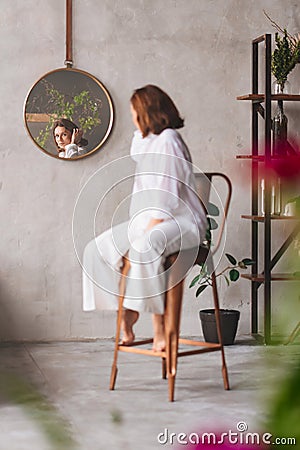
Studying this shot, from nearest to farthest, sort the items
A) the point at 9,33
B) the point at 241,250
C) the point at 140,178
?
the point at 140,178 < the point at 9,33 < the point at 241,250

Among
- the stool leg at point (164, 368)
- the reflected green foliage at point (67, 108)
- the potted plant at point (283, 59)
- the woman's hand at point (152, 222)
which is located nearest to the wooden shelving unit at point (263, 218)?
the potted plant at point (283, 59)

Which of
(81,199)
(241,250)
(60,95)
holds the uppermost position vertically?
(60,95)

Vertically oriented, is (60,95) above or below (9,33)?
below

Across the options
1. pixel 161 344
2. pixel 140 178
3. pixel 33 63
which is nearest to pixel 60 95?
pixel 33 63

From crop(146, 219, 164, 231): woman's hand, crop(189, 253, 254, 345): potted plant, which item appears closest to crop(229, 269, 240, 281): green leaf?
crop(189, 253, 254, 345): potted plant

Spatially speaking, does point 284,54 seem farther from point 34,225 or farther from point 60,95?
point 34,225

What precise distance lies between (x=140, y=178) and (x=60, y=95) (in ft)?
4.44

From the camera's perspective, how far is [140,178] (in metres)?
3.59

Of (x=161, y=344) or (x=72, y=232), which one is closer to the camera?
(x=161, y=344)

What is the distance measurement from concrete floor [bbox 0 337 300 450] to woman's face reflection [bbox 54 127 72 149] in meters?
1.22

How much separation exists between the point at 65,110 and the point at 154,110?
146 cm

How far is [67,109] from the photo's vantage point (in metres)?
4.72

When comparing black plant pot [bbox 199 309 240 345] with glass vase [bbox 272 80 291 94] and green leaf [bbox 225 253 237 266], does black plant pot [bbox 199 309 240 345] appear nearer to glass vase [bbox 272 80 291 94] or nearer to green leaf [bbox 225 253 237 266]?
green leaf [bbox 225 253 237 266]

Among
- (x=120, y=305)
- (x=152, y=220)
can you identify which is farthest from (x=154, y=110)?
(x=120, y=305)
